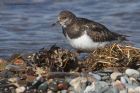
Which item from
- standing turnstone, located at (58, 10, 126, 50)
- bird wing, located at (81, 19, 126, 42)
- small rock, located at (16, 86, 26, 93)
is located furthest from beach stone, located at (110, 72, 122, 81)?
bird wing, located at (81, 19, 126, 42)

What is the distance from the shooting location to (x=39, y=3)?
40.3 ft

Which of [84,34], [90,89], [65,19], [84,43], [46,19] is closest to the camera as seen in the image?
[90,89]

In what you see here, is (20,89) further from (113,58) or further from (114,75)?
(113,58)

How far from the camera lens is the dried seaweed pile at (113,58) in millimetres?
7051

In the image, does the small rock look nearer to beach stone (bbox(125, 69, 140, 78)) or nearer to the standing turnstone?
beach stone (bbox(125, 69, 140, 78))

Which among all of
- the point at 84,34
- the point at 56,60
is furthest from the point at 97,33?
the point at 56,60

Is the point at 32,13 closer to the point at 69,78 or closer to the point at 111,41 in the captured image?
the point at 111,41

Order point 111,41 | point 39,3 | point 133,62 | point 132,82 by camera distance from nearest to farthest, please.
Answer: point 132,82 → point 133,62 → point 111,41 → point 39,3

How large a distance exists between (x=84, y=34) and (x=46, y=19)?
3.06m

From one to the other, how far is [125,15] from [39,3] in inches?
69.2

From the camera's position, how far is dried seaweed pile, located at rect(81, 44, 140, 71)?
705 centimetres

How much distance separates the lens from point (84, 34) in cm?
801

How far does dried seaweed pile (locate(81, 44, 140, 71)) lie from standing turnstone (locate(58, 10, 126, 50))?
53 centimetres

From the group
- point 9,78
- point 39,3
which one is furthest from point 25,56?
point 39,3
